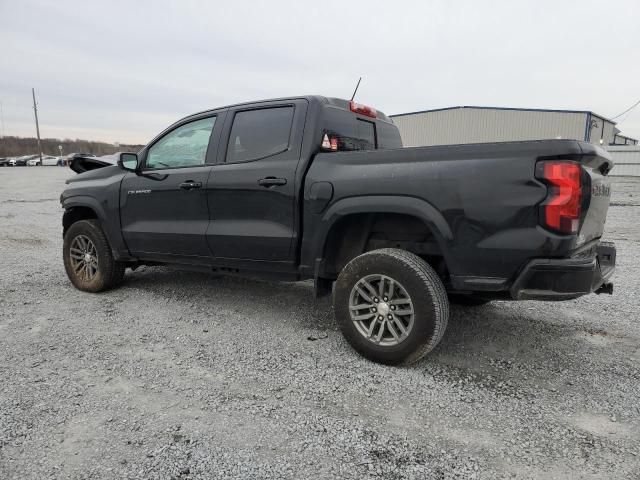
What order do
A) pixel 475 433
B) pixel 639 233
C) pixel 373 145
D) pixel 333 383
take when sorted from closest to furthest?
pixel 475 433 < pixel 333 383 < pixel 373 145 < pixel 639 233

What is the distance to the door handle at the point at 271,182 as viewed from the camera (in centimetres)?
345

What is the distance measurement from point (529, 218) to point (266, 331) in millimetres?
2175

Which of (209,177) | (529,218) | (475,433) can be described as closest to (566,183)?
(529,218)

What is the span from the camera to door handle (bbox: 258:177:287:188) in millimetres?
3447

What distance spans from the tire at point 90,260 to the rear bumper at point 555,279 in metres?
3.87

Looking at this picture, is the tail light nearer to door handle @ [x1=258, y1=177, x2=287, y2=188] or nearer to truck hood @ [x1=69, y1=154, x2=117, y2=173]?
door handle @ [x1=258, y1=177, x2=287, y2=188]

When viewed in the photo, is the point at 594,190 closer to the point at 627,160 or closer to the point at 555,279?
the point at 555,279

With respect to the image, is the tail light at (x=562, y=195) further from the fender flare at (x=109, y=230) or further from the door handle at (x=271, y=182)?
the fender flare at (x=109, y=230)

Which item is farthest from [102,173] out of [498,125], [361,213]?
[498,125]

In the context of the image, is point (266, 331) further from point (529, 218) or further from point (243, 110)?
point (529, 218)

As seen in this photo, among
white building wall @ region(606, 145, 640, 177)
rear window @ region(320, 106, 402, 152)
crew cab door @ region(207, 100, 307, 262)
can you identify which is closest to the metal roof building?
white building wall @ region(606, 145, 640, 177)

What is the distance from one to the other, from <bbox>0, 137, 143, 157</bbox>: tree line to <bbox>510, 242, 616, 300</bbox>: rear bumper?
7475 cm

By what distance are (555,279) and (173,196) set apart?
10.3 ft

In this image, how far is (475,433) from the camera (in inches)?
92.0
